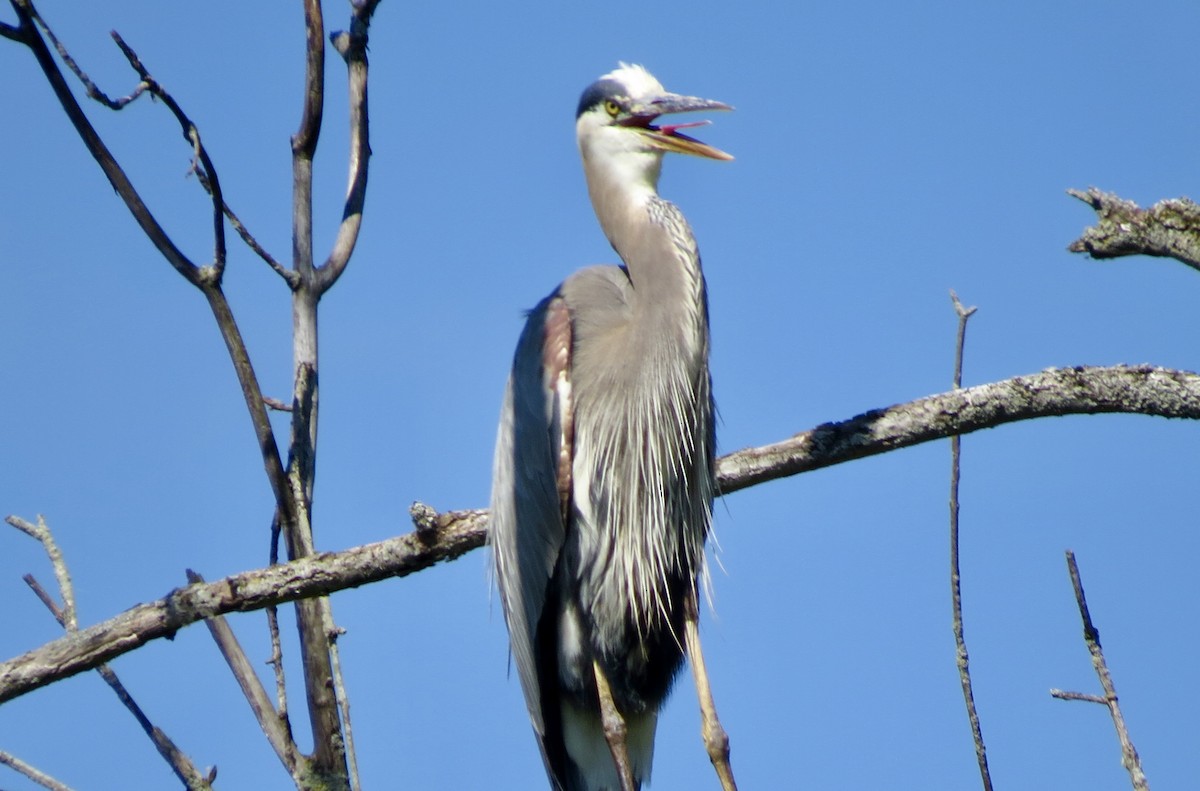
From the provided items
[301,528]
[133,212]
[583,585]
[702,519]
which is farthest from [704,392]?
[133,212]

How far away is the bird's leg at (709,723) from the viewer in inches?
148

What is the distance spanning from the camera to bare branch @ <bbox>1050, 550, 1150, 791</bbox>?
93.1 inches

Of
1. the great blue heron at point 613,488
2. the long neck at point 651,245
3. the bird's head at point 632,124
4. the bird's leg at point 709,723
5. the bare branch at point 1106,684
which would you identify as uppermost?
the bird's head at point 632,124

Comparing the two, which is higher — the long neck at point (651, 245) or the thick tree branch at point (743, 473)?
the long neck at point (651, 245)

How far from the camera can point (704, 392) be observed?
404 centimetres

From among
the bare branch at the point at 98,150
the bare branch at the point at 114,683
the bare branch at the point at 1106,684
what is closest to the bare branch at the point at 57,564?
the bare branch at the point at 114,683

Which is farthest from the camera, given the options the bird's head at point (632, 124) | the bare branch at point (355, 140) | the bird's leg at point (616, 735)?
the bird's head at point (632, 124)

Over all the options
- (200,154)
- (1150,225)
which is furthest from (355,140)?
(1150,225)

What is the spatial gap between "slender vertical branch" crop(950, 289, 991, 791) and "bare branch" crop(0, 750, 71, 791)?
6.02ft

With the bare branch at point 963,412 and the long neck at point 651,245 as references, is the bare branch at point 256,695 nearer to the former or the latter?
the bare branch at point 963,412

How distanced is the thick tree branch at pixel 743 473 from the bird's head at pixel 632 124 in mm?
1403

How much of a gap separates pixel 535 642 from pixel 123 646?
1.51 meters

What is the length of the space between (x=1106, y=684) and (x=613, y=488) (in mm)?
1732

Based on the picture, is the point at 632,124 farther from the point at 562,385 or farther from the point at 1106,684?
the point at 1106,684
